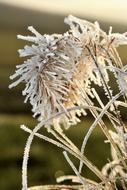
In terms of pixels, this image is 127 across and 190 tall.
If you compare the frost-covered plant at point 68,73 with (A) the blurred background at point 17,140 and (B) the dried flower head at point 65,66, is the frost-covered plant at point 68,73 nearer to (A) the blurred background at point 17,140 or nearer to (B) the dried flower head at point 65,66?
(B) the dried flower head at point 65,66

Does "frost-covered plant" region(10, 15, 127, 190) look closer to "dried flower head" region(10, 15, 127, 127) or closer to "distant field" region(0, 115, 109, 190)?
"dried flower head" region(10, 15, 127, 127)

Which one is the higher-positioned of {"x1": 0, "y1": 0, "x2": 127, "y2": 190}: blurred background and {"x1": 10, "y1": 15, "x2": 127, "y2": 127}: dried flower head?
{"x1": 0, "y1": 0, "x2": 127, "y2": 190}: blurred background

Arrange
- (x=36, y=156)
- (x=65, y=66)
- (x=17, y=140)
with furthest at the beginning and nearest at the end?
(x=17, y=140), (x=36, y=156), (x=65, y=66)

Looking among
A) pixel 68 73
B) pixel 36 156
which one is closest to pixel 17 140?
pixel 36 156

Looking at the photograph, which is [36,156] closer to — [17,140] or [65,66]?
[17,140]

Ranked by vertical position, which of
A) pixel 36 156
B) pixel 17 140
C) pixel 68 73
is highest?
pixel 17 140

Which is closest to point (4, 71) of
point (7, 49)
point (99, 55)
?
point (7, 49)

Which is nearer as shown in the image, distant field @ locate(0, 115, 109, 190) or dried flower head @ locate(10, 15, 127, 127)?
dried flower head @ locate(10, 15, 127, 127)

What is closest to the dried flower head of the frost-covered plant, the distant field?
the frost-covered plant

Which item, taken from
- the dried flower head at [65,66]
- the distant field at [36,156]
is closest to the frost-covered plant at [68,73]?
the dried flower head at [65,66]

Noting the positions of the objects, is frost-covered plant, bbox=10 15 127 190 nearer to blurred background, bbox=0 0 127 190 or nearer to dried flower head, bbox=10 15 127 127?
dried flower head, bbox=10 15 127 127

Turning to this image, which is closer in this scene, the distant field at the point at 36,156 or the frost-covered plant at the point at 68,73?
the frost-covered plant at the point at 68,73
